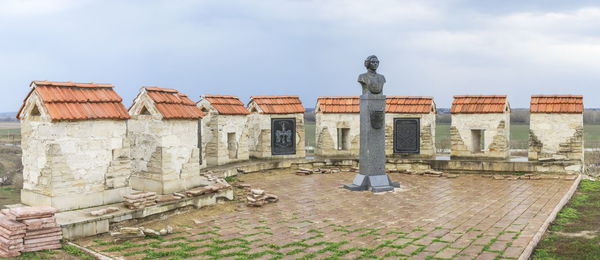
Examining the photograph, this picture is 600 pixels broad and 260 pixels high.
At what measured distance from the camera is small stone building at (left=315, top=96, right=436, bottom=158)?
16141 millimetres

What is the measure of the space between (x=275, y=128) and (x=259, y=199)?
20.6 feet

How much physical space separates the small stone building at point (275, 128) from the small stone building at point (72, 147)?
7.12 metres

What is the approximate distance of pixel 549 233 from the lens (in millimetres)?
8305

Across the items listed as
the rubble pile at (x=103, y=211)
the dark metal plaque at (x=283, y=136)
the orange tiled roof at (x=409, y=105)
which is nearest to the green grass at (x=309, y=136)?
the dark metal plaque at (x=283, y=136)

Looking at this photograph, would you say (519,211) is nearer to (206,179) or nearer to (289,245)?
(289,245)

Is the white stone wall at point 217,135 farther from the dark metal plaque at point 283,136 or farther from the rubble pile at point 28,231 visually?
the rubble pile at point 28,231

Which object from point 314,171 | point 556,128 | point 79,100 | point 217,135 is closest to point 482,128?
point 556,128

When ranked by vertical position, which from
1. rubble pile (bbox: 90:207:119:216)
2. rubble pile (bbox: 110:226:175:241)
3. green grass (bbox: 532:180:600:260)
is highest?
rubble pile (bbox: 90:207:119:216)

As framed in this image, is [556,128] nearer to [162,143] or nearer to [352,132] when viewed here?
[352,132]

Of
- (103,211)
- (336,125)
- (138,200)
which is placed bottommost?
(103,211)

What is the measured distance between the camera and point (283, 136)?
53.7 feet

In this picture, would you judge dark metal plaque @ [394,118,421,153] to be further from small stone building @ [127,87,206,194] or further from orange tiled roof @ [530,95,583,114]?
small stone building @ [127,87,206,194]

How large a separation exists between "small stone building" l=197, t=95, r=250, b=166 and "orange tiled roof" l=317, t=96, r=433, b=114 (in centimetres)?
282

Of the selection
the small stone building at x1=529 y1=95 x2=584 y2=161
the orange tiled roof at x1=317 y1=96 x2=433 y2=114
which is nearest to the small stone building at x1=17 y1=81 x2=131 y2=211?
the orange tiled roof at x1=317 y1=96 x2=433 y2=114
